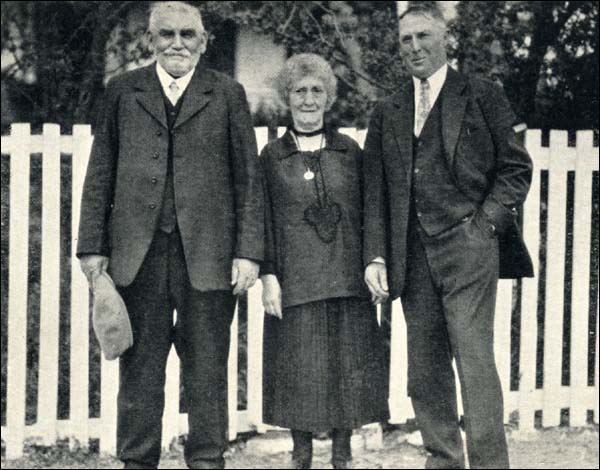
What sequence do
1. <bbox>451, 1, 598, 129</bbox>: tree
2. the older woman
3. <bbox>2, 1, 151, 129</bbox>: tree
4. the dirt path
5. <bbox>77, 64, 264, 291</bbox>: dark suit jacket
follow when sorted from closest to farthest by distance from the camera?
<bbox>77, 64, 264, 291</bbox>: dark suit jacket < the older woman < the dirt path < <bbox>451, 1, 598, 129</bbox>: tree < <bbox>2, 1, 151, 129</bbox>: tree

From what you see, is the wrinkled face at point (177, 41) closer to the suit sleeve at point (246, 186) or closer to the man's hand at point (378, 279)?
the suit sleeve at point (246, 186)

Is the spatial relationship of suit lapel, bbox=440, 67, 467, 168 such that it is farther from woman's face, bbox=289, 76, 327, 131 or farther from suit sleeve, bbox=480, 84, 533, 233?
woman's face, bbox=289, 76, 327, 131

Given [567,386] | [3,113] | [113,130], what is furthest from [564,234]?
[3,113]

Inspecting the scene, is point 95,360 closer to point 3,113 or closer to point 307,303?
point 307,303

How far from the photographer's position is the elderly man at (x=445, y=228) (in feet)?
13.5

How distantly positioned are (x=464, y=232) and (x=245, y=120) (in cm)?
105

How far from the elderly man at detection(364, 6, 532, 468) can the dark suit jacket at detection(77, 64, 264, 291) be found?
2.00 ft

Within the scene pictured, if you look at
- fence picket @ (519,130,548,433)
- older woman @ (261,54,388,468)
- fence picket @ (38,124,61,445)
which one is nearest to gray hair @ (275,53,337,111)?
older woman @ (261,54,388,468)

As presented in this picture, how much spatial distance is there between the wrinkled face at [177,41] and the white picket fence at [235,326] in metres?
1.57

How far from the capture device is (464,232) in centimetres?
413

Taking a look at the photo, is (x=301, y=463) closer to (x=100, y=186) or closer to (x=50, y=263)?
(x=100, y=186)

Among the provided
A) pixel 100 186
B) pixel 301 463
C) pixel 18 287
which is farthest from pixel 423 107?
pixel 18 287

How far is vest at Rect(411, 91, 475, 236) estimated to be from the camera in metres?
4.15

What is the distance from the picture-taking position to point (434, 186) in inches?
165
